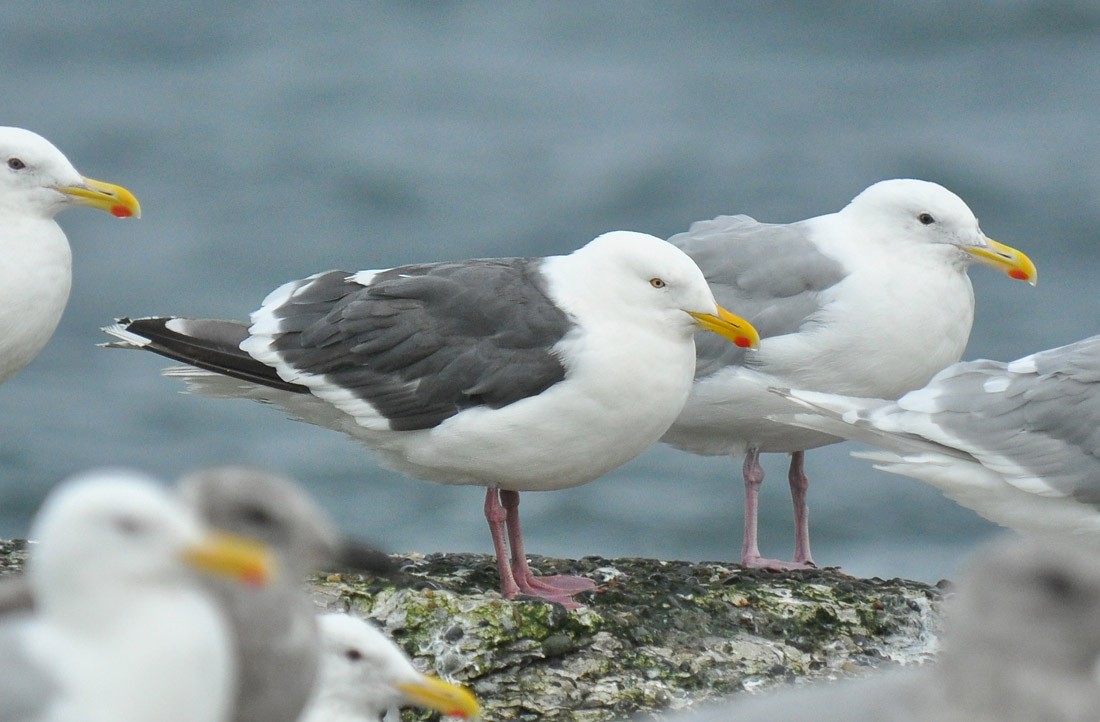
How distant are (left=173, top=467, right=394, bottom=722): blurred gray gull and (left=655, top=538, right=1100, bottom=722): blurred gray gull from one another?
1218 mm

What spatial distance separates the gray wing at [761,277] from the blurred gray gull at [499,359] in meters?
0.91

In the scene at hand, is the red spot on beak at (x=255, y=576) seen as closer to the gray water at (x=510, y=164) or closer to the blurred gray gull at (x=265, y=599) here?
the blurred gray gull at (x=265, y=599)

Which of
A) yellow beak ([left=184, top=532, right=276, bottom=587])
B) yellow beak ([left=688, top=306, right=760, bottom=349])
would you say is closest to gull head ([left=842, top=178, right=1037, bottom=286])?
yellow beak ([left=688, top=306, right=760, bottom=349])

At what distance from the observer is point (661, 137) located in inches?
890

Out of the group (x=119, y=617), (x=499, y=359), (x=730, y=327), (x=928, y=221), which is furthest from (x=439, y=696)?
(x=928, y=221)

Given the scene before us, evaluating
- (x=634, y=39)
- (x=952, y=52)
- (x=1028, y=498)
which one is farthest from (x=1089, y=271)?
(x=1028, y=498)

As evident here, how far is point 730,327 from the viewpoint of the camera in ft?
21.7

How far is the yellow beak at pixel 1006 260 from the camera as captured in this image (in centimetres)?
768

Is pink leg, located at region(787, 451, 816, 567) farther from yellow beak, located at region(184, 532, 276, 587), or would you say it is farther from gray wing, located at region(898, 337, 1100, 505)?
yellow beak, located at region(184, 532, 276, 587)

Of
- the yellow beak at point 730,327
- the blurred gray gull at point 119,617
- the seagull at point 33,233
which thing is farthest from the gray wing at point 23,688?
the seagull at point 33,233

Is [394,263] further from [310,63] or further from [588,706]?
[588,706]

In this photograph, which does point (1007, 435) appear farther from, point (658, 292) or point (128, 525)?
point (128, 525)

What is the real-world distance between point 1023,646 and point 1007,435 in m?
3.57

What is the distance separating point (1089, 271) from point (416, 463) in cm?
1439
